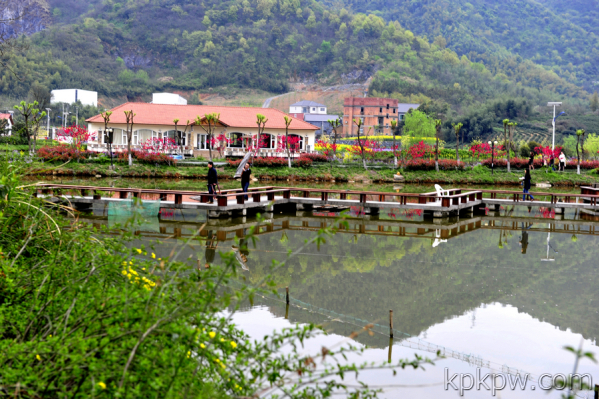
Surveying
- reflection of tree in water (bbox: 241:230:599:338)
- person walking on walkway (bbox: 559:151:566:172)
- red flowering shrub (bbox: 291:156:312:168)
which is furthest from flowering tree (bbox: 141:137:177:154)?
reflection of tree in water (bbox: 241:230:599:338)

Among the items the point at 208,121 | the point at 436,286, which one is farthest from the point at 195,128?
the point at 436,286

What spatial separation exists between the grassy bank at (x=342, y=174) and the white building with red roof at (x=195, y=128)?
7.67 metres

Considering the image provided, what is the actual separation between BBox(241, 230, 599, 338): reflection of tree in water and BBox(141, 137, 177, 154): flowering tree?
2558 centimetres

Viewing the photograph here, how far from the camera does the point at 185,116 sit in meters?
43.5

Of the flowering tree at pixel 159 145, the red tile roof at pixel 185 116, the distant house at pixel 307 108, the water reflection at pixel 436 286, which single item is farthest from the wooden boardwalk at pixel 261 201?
the distant house at pixel 307 108

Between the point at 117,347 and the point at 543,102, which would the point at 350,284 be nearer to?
the point at 117,347

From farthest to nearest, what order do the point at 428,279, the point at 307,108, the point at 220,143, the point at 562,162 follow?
the point at 307,108
the point at 220,143
the point at 562,162
the point at 428,279

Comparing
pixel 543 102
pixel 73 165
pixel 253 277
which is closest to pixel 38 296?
pixel 253 277

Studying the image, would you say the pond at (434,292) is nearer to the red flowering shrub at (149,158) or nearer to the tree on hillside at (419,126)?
the red flowering shrub at (149,158)

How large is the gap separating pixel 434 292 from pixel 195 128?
120ft

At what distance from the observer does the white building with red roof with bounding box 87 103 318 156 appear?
41.9 metres

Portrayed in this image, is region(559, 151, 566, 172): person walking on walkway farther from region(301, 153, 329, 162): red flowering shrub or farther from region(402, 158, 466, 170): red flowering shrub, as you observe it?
region(301, 153, 329, 162): red flowering shrub

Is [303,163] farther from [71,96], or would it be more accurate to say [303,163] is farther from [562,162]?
[71,96]

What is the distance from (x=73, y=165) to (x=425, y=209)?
21.5 meters
